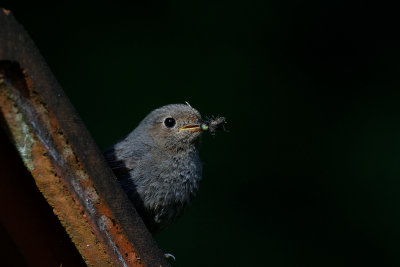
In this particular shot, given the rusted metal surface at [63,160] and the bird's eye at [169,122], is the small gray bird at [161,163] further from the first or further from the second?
the rusted metal surface at [63,160]

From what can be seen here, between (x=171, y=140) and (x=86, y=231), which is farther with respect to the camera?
(x=171, y=140)

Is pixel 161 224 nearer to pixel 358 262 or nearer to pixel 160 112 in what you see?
pixel 160 112

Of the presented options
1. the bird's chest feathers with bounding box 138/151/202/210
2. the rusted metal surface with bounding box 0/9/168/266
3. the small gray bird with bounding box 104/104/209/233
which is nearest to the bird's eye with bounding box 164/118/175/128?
the small gray bird with bounding box 104/104/209/233

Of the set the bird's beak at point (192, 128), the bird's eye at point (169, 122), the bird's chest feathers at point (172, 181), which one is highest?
the bird's eye at point (169, 122)

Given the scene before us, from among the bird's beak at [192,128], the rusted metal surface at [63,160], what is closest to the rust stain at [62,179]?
the rusted metal surface at [63,160]

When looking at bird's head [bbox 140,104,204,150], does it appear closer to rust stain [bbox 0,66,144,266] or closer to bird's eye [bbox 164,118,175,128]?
bird's eye [bbox 164,118,175,128]

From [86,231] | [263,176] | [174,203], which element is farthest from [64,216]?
[263,176]

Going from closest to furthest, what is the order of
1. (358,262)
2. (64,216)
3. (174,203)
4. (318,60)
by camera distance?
(64,216), (174,203), (358,262), (318,60)
